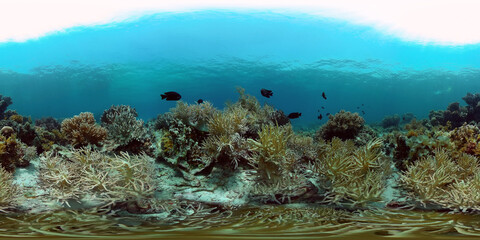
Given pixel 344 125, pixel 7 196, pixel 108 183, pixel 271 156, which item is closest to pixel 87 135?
pixel 7 196

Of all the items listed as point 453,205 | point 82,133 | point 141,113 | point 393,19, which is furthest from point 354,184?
point 141,113

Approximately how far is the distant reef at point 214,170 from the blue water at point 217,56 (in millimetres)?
19823

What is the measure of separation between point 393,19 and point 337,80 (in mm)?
29024

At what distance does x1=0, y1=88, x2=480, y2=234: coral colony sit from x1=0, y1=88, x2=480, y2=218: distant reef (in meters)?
0.02

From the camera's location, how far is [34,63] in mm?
33500

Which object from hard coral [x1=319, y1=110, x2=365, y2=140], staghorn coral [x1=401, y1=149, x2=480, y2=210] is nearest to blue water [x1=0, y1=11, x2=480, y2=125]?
hard coral [x1=319, y1=110, x2=365, y2=140]

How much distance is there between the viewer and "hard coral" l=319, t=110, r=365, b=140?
807cm

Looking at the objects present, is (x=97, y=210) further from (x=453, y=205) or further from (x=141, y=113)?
(x=141, y=113)

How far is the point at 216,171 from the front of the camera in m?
4.71

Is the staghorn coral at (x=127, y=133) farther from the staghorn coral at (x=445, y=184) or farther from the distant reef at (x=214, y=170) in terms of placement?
the staghorn coral at (x=445, y=184)

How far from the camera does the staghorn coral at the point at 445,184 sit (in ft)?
10.8

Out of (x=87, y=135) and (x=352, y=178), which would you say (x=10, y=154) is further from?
(x=352, y=178)

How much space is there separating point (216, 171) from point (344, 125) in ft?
17.1

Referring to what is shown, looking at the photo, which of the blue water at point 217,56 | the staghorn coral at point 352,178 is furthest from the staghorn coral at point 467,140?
the blue water at point 217,56
